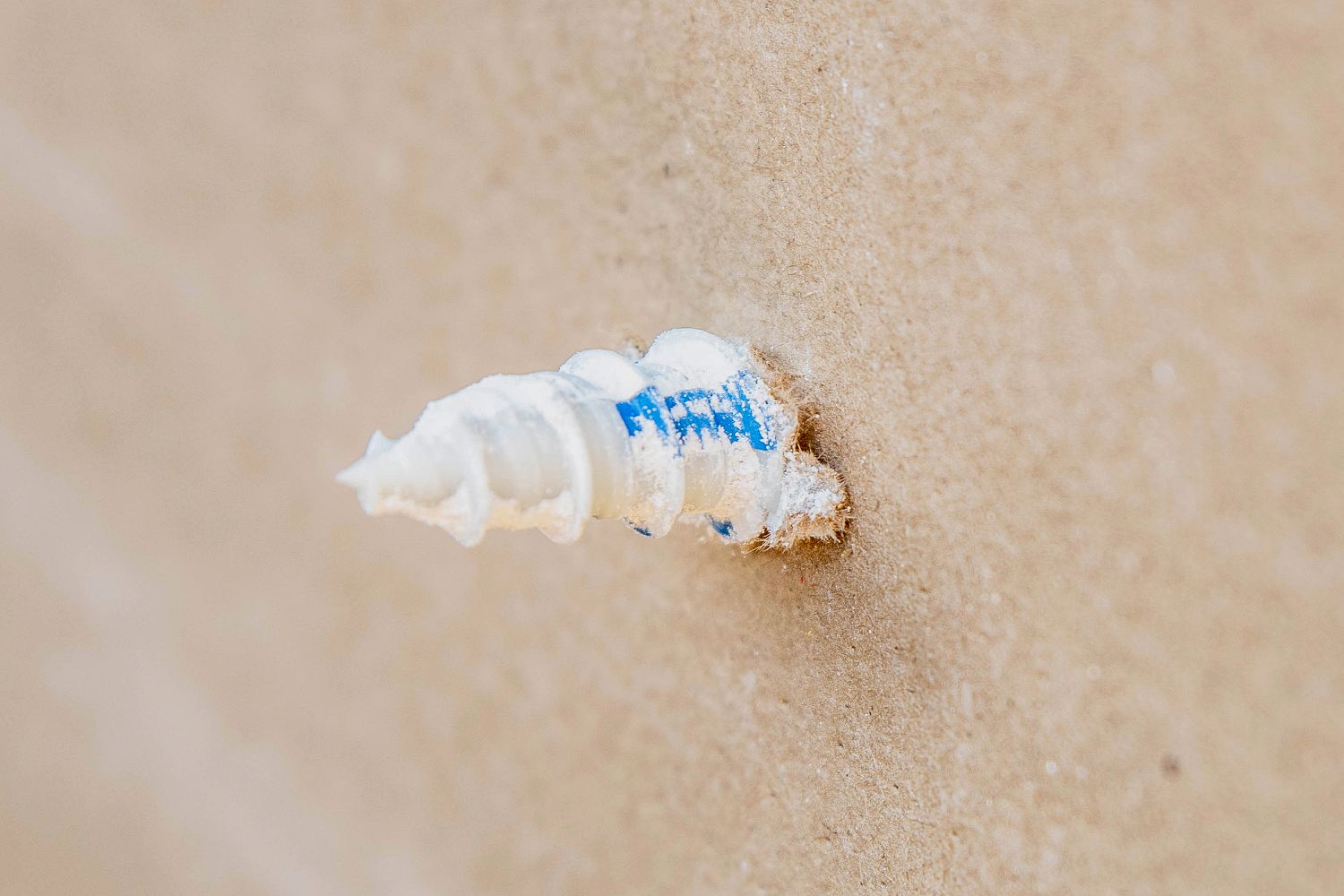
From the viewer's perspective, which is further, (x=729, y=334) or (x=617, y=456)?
(x=729, y=334)

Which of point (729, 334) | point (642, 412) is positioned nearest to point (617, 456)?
point (642, 412)

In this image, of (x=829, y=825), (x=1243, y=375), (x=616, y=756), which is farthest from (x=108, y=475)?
(x=1243, y=375)

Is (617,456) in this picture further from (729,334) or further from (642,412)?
(729,334)

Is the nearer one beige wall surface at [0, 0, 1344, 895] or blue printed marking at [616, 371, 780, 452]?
beige wall surface at [0, 0, 1344, 895]

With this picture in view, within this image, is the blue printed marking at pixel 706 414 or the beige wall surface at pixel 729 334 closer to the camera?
the beige wall surface at pixel 729 334
